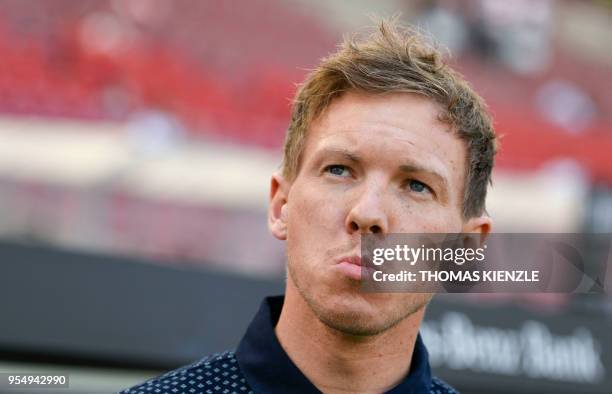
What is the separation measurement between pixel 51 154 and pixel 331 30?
4276 mm

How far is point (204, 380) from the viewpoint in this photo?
6.72 feet

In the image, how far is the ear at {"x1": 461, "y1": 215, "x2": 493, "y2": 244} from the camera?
2.18 metres

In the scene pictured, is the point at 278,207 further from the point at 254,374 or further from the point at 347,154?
the point at 254,374

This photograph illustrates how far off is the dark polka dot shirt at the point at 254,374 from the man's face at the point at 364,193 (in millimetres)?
129

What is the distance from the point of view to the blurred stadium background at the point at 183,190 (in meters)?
5.47

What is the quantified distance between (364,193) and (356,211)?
0.19 ft

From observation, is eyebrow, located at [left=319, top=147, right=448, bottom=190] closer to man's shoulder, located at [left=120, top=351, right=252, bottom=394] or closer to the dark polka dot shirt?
the dark polka dot shirt

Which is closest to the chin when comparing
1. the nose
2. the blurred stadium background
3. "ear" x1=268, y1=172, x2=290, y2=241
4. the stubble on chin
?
the stubble on chin

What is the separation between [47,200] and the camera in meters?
6.76

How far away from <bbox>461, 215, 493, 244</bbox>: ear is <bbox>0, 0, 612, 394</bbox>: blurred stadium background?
341cm

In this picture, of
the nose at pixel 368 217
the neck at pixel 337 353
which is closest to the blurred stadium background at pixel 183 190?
the neck at pixel 337 353

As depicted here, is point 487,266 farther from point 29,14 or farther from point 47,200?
point 29,14

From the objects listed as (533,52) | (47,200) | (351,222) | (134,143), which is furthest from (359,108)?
(533,52)

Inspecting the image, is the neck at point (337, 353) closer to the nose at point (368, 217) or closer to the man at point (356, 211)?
the man at point (356, 211)
